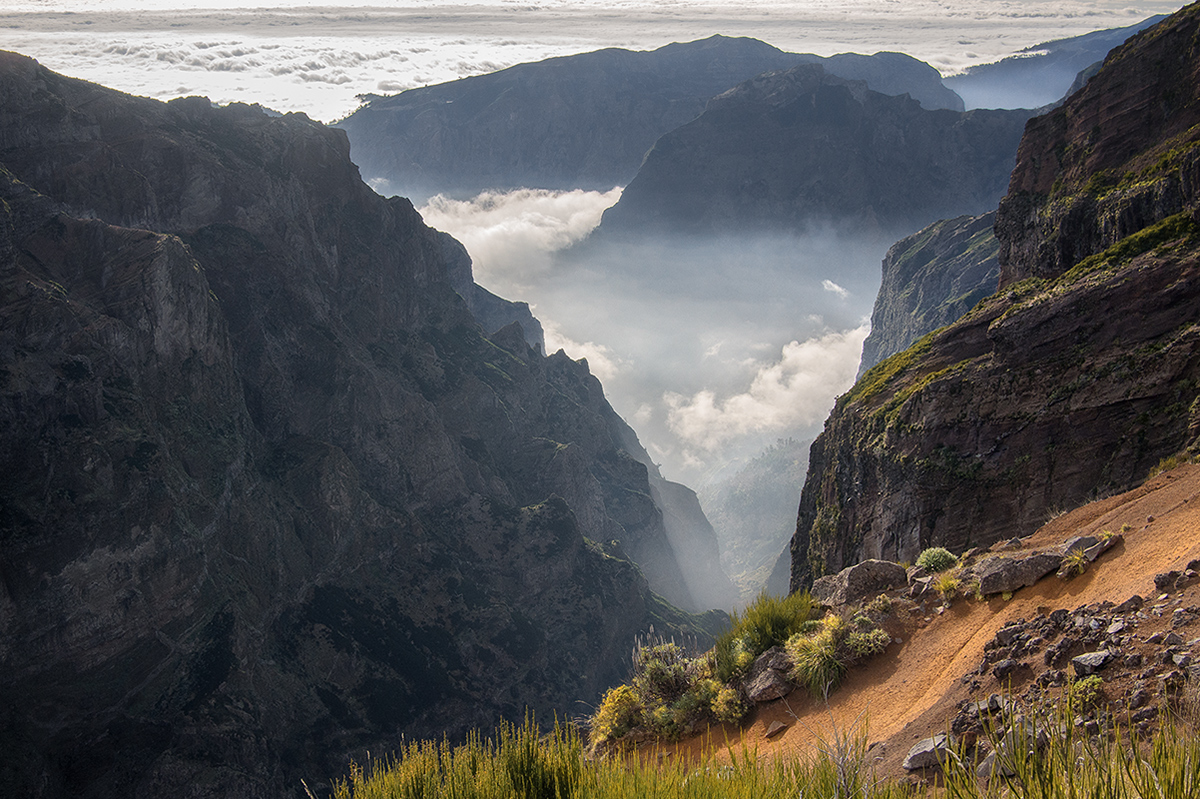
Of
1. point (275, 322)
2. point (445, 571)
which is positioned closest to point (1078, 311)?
point (445, 571)

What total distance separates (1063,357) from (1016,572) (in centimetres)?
2725

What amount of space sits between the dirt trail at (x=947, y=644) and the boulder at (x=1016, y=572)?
0.20 meters

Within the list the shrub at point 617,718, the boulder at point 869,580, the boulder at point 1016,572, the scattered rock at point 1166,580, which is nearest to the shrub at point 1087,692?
the scattered rock at point 1166,580

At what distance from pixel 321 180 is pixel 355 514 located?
310ft

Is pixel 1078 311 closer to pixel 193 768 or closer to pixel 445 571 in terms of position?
pixel 193 768

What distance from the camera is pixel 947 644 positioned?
1490cm

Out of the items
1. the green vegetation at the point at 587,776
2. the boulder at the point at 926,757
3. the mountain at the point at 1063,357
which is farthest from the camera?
the mountain at the point at 1063,357

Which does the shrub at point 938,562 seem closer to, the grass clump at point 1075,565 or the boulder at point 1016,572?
the boulder at point 1016,572

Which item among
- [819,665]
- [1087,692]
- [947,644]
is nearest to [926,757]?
[1087,692]

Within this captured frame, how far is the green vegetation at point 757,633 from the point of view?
1828cm

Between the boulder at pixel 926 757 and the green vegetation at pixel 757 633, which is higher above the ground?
the boulder at pixel 926 757

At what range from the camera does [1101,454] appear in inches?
1241

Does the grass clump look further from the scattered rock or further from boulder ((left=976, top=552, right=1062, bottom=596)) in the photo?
the scattered rock

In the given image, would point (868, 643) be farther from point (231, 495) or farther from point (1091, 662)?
point (231, 495)
